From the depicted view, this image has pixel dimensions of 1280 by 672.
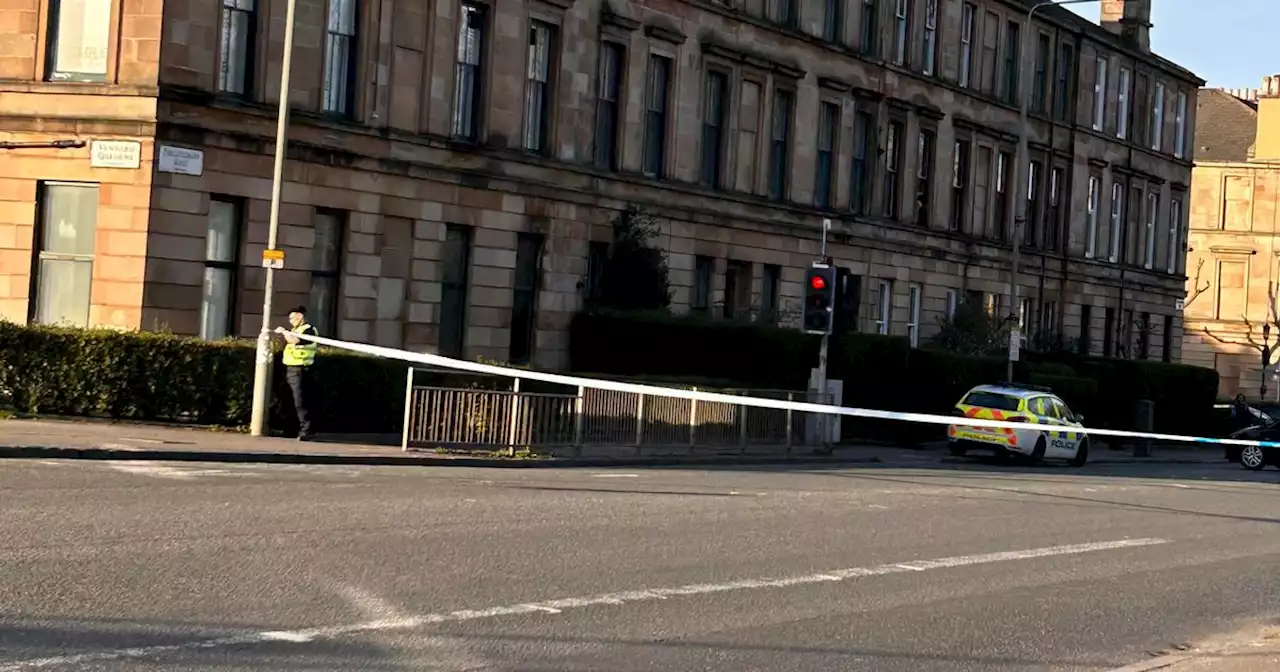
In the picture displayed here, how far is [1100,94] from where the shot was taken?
204ft

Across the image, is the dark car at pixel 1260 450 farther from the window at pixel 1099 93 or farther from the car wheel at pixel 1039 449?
the window at pixel 1099 93

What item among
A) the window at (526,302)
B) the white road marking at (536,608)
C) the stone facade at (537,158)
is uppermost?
the stone facade at (537,158)

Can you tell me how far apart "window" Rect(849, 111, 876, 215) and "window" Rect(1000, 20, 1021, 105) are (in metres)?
8.70

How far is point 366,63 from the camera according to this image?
32375mm

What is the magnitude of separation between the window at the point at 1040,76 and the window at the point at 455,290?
92.8 ft

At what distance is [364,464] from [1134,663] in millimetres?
12643

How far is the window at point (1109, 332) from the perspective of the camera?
64250mm

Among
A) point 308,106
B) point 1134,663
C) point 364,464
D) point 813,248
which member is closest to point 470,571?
point 1134,663

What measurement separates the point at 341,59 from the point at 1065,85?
111 feet

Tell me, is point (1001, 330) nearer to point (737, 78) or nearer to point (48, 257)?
point (737, 78)

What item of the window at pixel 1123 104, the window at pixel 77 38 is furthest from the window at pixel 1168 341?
the window at pixel 77 38

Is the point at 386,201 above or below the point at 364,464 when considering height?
above

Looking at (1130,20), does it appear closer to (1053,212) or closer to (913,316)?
(1053,212)

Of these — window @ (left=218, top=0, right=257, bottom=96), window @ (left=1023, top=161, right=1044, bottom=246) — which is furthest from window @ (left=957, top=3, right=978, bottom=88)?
window @ (left=218, top=0, right=257, bottom=96)
